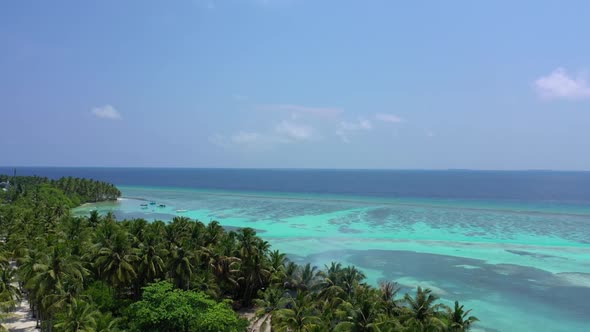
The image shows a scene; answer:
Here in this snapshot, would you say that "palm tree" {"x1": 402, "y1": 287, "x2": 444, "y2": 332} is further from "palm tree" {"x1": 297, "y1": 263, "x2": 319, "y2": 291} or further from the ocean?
the ocean

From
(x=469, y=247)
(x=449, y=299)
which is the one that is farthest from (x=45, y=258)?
(x=469, y=247)

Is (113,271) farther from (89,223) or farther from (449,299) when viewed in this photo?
(449,299)

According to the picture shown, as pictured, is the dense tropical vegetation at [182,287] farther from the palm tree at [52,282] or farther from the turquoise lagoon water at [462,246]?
the turquoise lagoon water at [462,246]

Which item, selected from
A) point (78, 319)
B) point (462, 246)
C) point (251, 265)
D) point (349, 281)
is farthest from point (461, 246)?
point (78, 319)

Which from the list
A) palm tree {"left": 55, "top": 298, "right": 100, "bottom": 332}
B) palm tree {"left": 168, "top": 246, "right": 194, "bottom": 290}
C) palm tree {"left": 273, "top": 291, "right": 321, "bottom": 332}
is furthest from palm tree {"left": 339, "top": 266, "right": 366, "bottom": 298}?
palm tree {"left": 55, "top": 298, "right": 100, "bottom": 332}

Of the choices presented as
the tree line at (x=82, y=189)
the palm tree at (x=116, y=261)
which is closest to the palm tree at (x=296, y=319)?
the palm tree at (x=116, y=261)

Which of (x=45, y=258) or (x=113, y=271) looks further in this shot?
(x=113, y=271)
